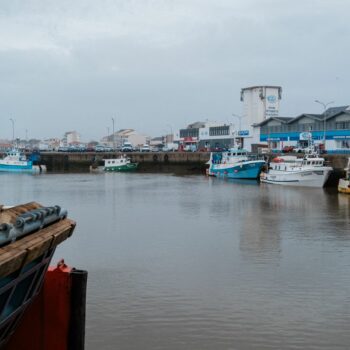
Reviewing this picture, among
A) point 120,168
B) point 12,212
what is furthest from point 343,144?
point 12,212

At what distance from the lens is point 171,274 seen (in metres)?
14.4

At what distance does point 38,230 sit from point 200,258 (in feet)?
34.6

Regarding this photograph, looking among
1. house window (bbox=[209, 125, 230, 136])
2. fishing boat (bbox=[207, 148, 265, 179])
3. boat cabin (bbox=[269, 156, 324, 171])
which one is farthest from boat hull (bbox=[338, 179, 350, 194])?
house window (bbox=[209, 125, 230, 136])

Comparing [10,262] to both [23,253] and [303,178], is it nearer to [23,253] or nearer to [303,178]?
[23,253]

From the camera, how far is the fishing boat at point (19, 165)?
78031 millimetres

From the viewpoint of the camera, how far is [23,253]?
5500 millimetres

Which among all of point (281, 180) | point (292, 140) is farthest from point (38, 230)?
point (292, 140)

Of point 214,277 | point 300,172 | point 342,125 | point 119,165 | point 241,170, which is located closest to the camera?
point 214,277

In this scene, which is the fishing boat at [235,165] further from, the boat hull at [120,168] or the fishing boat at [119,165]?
the fishing boat at [119,165]

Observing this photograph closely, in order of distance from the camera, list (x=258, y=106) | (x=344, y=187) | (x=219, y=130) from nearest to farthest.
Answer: (x=344, y=187)
(x=258, y=106)
(x=219, y=130)

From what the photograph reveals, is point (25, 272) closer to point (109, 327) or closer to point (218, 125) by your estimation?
point (109, 327)

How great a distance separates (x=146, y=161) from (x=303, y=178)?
3767cm

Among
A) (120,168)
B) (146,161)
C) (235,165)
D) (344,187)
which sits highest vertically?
(146,161)

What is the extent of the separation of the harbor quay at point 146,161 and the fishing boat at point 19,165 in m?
3.28
